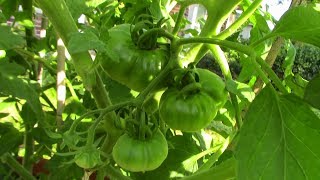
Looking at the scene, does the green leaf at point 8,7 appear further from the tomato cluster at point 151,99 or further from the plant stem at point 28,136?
the tomato cluster at point 151,99

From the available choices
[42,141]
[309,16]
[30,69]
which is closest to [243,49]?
[309,16]

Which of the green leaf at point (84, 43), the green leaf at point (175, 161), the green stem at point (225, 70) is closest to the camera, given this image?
the green leaf at point (84, 43)

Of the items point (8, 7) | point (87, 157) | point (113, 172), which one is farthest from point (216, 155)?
point (8, 7)

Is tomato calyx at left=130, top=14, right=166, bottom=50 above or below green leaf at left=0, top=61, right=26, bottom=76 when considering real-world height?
above

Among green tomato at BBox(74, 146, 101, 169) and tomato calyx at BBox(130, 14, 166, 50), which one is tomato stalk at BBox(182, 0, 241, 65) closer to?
tomato calyx at BBox(130, 14, 166, 50)

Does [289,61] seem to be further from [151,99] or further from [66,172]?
[66,172]

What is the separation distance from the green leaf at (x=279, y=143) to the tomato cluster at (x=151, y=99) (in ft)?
0.40

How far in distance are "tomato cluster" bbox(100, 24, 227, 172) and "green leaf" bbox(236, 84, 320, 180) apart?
12cm

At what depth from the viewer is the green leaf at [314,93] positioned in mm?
618

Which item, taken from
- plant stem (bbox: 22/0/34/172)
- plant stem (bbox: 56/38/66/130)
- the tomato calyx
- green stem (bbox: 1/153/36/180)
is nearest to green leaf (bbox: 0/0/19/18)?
plant stem (bbox: 22/0/34/172)

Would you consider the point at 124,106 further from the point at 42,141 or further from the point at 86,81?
the point at 42,141

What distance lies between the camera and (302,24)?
0.63 metres

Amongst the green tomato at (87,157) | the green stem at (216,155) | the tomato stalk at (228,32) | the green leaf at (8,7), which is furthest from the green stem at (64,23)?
the green leaf at (8,7)

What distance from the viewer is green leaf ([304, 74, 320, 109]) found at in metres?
0.62
